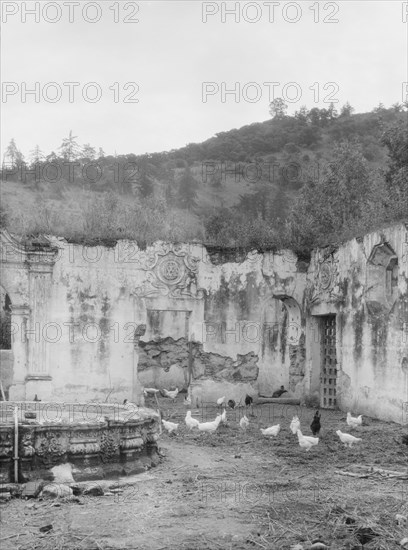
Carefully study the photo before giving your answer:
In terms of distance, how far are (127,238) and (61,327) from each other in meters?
2.72

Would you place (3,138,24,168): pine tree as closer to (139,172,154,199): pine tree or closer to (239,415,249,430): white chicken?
(139,172,154,199): pine tree

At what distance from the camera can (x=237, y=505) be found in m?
8.38

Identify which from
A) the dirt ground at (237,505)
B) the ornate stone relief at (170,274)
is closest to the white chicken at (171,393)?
the ornate stone relief at (170,274)

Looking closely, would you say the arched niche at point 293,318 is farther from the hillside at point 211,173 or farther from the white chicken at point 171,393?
the hillside at point 211,173

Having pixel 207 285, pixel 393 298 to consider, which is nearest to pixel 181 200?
pixel 207 285

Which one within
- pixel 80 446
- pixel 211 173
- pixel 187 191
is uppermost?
pixel 211 173

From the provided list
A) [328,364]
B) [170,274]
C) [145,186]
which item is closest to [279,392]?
[328,364]

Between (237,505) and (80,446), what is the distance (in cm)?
212

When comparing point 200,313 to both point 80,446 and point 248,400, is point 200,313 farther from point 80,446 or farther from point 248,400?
point 80,446

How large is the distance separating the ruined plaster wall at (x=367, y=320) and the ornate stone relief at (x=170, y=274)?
3.10 meters

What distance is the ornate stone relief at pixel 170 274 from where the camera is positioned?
1873 centimetres

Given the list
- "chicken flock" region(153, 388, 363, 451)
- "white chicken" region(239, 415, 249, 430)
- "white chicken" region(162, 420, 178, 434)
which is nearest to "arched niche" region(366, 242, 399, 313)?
"chicken flock" region(153, 388, 363, 451)

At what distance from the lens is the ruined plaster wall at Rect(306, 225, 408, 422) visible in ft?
48.8

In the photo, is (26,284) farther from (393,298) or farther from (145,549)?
(145,549)
